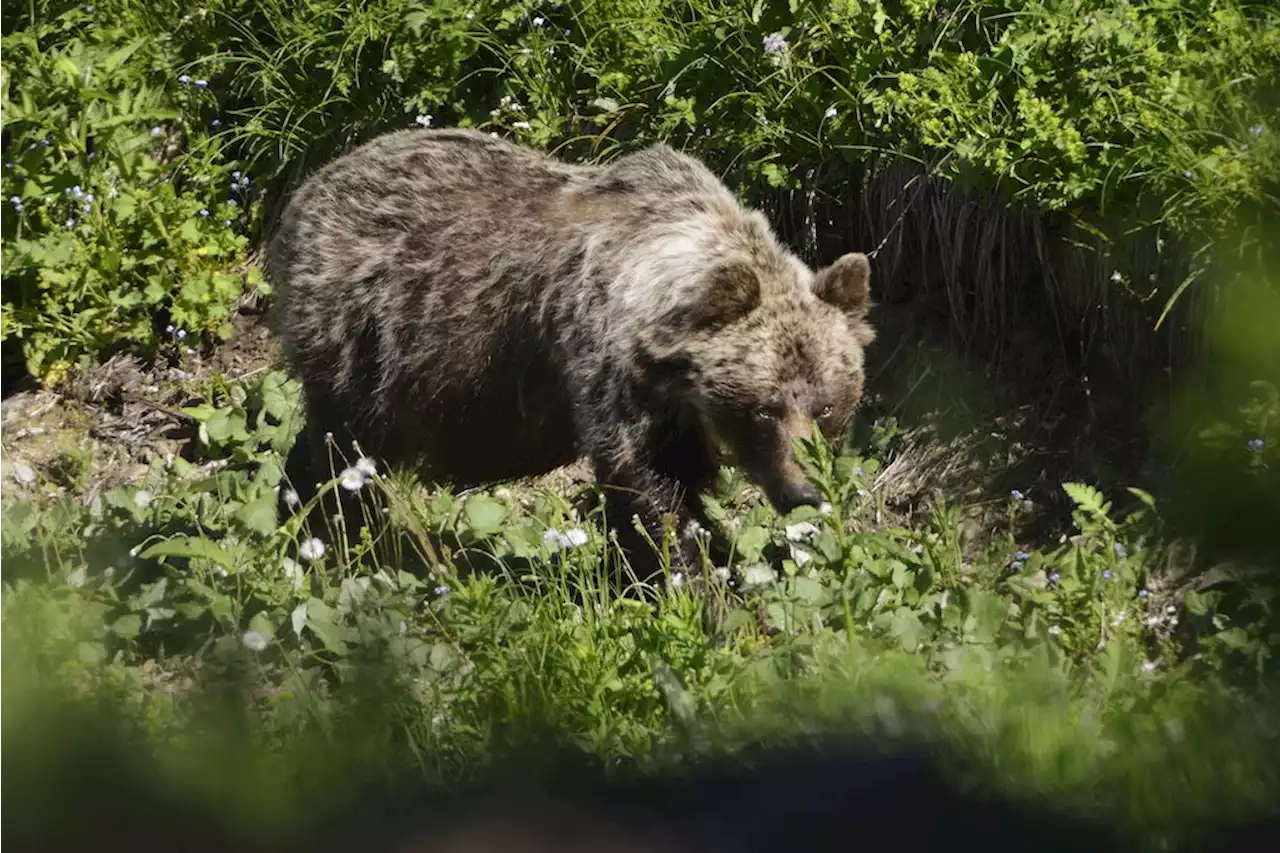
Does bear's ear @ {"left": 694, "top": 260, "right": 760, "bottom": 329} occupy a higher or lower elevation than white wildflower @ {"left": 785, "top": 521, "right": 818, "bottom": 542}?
higher

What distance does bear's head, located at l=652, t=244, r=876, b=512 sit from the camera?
19.0 ft

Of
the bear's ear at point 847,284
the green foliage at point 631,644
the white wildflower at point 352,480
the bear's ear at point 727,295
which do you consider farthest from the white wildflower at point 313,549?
the bear's ear at point 847,284

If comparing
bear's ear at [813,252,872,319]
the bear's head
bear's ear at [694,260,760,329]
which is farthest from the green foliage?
bear's ear at [694,260,760,329]

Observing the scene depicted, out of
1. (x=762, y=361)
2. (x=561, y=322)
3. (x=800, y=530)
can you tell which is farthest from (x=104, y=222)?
(x=800, y=530)

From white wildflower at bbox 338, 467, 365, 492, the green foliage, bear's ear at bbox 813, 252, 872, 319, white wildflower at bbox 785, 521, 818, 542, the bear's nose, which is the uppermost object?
bear's ear at bbox 813, 252, 872, 319

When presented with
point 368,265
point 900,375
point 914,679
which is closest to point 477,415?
point 368,265

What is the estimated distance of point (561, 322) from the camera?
19.8ft

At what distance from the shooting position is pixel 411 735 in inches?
159

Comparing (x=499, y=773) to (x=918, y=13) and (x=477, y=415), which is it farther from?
(x=918, y=13)

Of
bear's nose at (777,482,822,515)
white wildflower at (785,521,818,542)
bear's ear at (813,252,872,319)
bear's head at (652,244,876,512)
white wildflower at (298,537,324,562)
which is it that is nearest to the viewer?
white wildflower at (298,537,324,562)

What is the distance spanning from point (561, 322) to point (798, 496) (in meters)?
1.12

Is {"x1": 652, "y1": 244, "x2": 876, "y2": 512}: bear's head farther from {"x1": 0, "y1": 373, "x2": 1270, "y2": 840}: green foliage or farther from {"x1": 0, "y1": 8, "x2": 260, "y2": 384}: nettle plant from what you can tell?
{"x1": 0, "y1": 8, "x2": 260, "y2": 384}: nettle plant

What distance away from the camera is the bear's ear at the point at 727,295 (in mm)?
5762

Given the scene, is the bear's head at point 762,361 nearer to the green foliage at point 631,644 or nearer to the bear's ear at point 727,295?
the bear's ear at point 727,295
